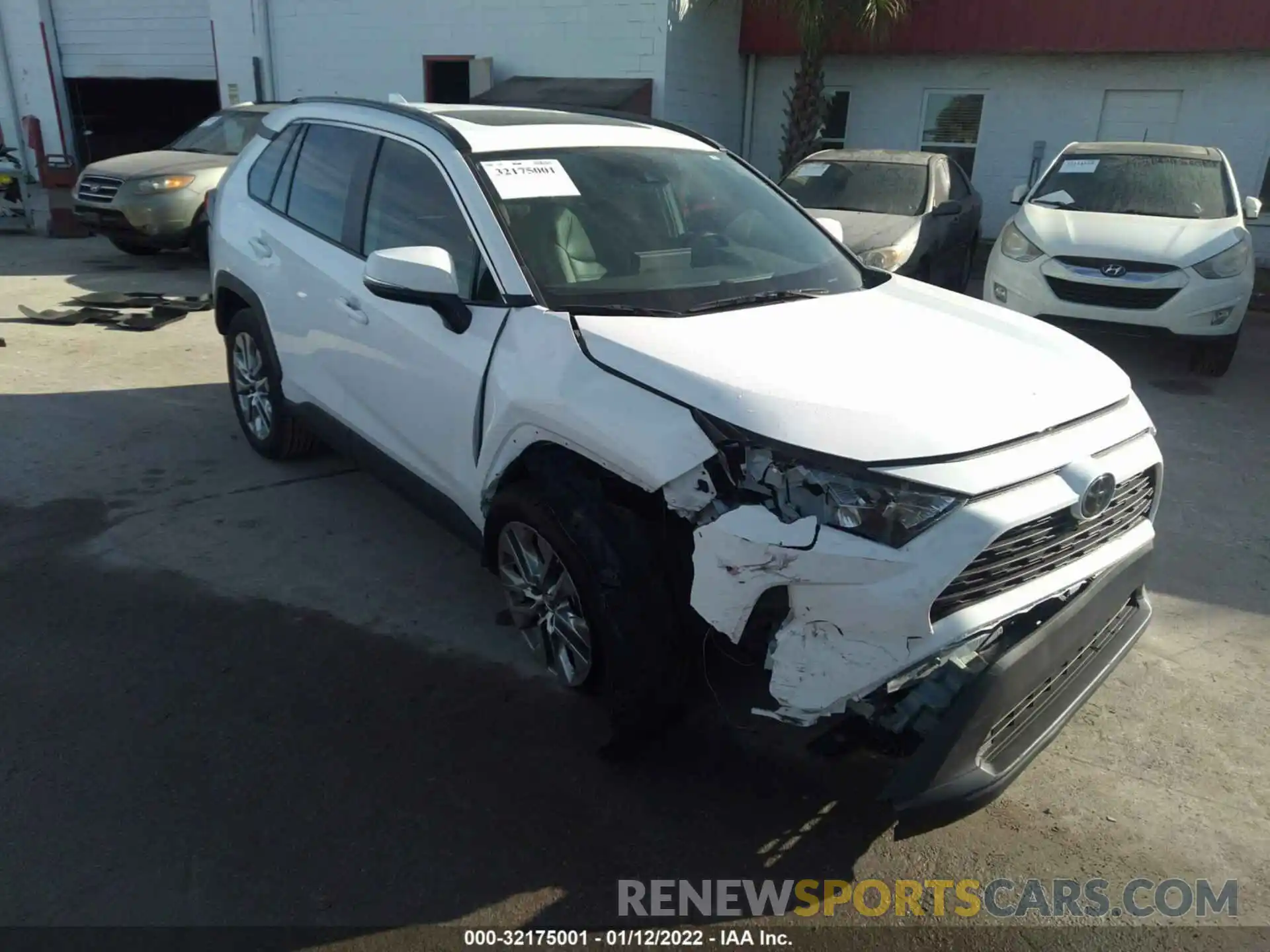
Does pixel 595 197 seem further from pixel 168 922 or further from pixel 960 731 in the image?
pixel 168 922

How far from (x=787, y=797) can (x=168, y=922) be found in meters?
1.69

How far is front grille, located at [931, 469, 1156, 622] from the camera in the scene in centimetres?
226

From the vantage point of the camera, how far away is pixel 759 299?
3.17 meters

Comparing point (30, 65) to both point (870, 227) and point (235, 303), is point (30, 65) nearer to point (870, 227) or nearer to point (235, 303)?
point (235, 303)

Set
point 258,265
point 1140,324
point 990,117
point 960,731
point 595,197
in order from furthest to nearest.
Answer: point 990,117, point 1140,324, point 258,265, point 595,197, point 960,731

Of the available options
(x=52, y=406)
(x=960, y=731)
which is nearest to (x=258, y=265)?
(x=52, y=406)

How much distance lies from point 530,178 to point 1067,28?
1197 centimetres

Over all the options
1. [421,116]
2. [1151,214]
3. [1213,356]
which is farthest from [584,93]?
[421,116]

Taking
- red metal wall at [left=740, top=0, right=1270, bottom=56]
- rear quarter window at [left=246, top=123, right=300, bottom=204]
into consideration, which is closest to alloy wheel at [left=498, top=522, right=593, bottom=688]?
rear quarter window at [left=246, top=123, right=300, bottom=204]

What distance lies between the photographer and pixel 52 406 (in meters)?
5.98

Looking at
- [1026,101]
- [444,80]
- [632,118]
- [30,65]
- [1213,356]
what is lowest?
[1213,356]

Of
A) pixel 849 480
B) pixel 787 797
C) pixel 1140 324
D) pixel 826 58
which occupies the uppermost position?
pixel 826 58

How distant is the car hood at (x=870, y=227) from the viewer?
792cm

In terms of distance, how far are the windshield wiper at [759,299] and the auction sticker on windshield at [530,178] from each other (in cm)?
75
